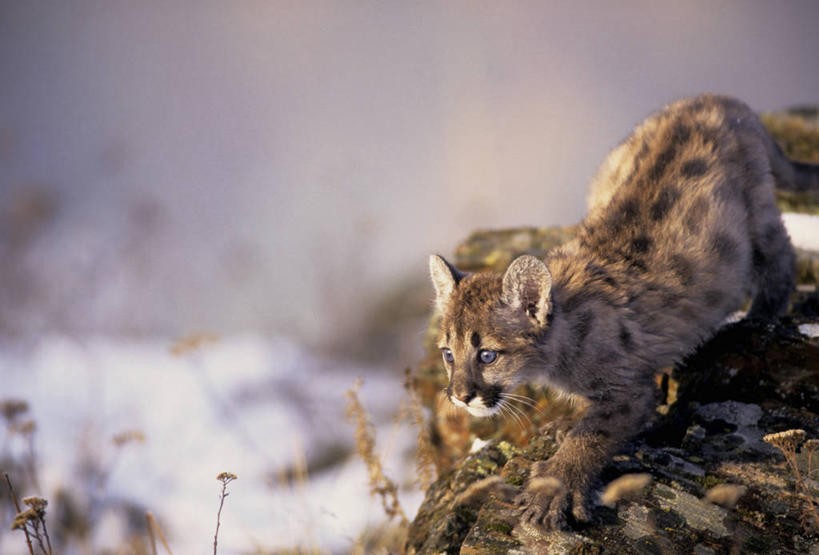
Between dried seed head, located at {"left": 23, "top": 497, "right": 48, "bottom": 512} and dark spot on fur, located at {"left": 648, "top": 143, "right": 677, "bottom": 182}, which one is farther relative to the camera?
dark spot on fur, located at {"left": 648, "top": 143, "right": 677, "bottom": 182}

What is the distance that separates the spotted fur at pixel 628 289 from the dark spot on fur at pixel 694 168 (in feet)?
0.04

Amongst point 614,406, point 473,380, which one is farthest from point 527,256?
point 614,406

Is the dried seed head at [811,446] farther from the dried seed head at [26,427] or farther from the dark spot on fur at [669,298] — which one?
the dried seed head at [26,427]

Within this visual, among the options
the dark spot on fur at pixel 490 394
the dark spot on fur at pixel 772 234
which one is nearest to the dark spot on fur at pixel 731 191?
the dark spot on fur at pixel 772 234

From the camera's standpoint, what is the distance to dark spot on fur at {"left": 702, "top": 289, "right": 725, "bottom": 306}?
166 inches

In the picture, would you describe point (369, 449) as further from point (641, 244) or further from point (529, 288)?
point (641, 244)

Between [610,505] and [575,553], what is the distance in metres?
0.40

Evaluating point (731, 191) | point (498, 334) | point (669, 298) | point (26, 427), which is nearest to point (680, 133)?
point (731, 191)

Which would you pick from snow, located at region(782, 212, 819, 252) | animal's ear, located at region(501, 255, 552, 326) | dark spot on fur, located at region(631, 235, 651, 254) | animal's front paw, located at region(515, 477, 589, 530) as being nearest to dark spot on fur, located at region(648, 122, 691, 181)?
dark spot on fur, located at region(631, 235, 651, 254)

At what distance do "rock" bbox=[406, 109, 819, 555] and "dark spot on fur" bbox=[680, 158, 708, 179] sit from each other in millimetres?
1163

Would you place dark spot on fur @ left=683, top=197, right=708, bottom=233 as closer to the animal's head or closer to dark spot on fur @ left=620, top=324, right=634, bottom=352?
dark spot on fur @ left=620, top=324, right=634, bottom=352

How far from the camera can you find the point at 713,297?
4.24m

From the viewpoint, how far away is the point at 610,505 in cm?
298

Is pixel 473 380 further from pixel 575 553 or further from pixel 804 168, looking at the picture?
pixel 804 168
